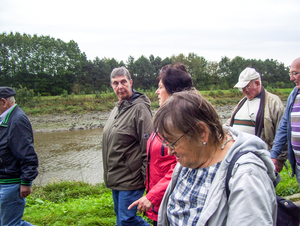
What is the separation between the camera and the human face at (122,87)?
3016 millimetres

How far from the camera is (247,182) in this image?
104 cm

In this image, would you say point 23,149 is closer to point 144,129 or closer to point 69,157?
point 144,129

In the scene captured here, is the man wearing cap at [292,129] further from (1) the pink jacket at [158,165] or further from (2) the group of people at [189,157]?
(1) the pink jacket at [158,165]

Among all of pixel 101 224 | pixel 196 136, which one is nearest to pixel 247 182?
pixel 196 136

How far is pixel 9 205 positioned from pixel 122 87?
2050 mm

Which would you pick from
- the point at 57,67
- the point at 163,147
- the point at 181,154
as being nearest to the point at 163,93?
the point at 163,147

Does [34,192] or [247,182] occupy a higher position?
[247,182]

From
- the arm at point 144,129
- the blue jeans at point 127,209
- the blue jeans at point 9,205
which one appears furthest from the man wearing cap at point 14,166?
the arm at point 144,129

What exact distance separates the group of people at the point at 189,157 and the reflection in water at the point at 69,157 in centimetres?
562

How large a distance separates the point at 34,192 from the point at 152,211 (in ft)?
17.8

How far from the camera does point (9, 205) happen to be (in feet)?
9.75

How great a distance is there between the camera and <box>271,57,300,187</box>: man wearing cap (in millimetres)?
2659

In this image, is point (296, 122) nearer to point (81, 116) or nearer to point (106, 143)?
point (106, 143)

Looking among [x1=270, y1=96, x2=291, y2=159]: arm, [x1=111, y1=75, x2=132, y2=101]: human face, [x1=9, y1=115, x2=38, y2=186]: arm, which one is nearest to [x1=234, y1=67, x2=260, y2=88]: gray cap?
[x1=270, y1=96, x2=291, y2=159]: arm
